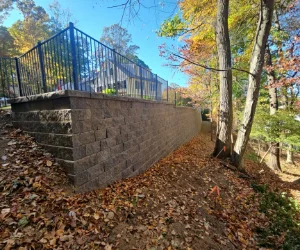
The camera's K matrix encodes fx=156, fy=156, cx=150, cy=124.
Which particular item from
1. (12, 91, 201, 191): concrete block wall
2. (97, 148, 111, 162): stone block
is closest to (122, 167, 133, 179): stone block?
(12, 91, 201, 191): concrete block wall

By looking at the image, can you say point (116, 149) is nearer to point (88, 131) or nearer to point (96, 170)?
point (96, 170)

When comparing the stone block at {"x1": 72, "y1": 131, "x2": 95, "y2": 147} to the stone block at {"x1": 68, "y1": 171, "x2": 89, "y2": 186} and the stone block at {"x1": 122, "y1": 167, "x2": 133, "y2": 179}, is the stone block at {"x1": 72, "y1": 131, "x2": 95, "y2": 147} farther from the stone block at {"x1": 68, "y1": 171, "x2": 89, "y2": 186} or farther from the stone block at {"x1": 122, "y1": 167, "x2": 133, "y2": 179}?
the stone block at {"x1": 122, "y1": 167, "x2": 133, "y2": 179}

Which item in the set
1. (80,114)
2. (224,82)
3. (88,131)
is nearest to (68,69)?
(80,114)

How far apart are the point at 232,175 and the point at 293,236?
6.01 ft

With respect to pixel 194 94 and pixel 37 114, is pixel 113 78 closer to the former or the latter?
pixel 37 114

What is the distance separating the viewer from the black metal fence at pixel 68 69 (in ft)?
8.20

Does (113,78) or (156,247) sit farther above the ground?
(113,78)

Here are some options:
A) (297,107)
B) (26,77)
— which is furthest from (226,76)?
(26,77)

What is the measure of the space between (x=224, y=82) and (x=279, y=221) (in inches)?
147

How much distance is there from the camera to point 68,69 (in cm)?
254

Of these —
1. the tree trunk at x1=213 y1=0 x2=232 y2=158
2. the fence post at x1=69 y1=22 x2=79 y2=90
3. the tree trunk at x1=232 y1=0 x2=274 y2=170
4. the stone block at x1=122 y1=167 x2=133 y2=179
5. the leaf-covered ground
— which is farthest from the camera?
the tree trunk at x1=213 y1=0 x2=232 y2=158

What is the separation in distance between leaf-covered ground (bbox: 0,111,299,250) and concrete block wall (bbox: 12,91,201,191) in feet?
0.62

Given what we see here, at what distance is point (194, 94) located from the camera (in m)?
11.5

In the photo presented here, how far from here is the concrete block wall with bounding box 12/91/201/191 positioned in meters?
2.18
